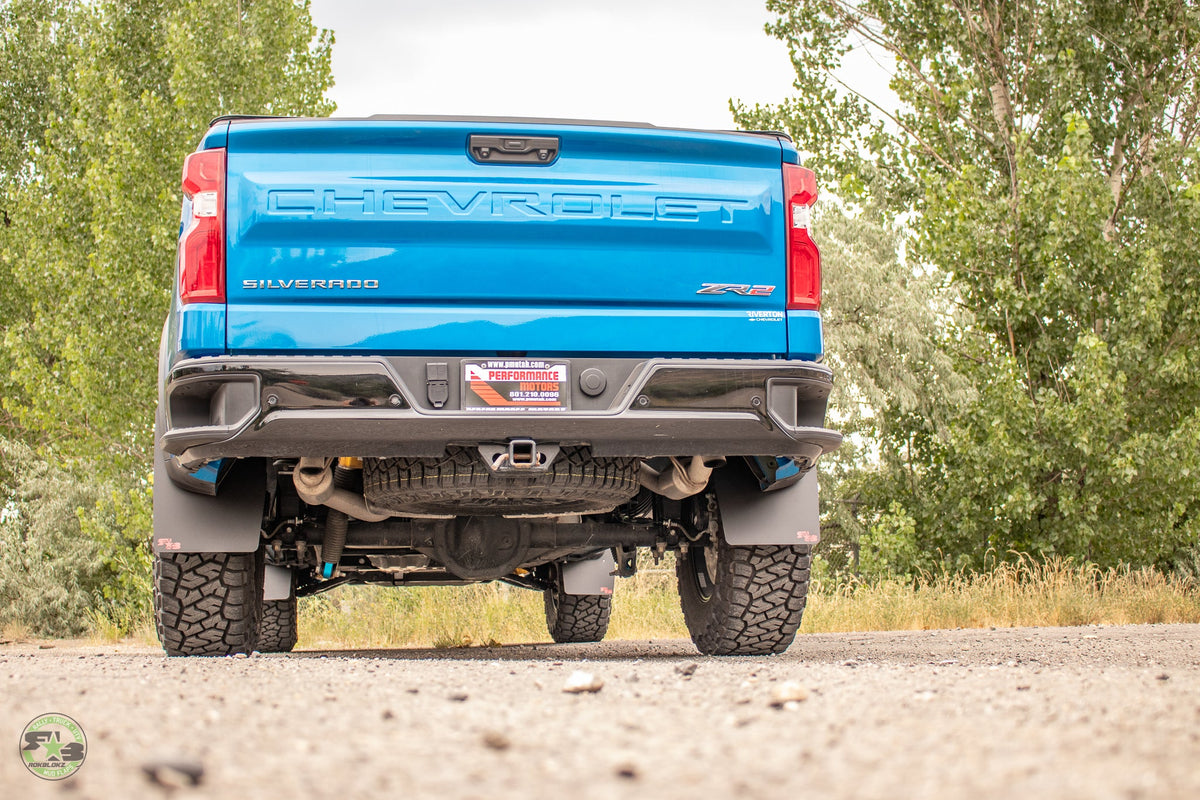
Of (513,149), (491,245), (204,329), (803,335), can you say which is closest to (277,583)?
(204,329)

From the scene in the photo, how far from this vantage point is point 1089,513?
1529 centimetres

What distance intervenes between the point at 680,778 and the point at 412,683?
1.45m

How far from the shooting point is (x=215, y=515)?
174 inches

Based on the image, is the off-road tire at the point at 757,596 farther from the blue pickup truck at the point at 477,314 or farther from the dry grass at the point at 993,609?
the dry grass at the point at 993,609

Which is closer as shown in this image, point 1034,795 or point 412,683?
point 1034,795

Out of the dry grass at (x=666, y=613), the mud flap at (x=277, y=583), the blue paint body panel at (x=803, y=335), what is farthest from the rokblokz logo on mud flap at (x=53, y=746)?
the dry grass at (x=666, y=613)

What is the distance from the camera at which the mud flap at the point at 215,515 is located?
4371 mm

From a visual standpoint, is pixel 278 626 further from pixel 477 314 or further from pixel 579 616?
pixel 477 314

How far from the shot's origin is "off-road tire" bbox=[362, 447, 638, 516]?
13.3 feet

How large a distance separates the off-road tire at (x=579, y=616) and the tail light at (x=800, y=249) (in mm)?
4141

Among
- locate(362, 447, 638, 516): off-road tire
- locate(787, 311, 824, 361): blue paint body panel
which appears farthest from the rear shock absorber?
locate(787, 311, 824, 361): blue paint body panel

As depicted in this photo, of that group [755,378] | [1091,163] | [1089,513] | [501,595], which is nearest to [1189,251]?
[1091,163]

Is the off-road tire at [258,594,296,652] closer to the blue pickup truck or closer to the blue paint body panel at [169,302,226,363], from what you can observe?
the blue pickup truck

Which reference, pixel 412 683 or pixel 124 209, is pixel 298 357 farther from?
pixel 124 209
